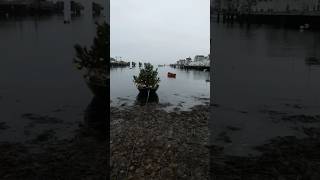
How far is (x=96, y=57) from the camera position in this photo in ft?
25.8

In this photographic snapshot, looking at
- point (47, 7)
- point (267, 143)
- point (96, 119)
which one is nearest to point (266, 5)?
point (267, 143)

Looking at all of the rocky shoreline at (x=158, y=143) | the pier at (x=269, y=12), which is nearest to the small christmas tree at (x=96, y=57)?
the rocky shoreline at (x=158, y=143)

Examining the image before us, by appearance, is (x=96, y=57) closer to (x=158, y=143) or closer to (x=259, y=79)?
(x=158, y=143)

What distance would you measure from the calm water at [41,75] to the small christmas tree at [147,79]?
3.44 metres

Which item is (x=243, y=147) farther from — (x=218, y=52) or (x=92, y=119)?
(x=92, y=119)

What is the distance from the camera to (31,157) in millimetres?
7422

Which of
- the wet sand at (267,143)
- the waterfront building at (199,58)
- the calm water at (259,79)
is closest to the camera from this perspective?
the wet sand at (267,143)

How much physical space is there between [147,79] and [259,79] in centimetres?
370

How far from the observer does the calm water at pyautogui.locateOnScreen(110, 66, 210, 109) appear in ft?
33.1

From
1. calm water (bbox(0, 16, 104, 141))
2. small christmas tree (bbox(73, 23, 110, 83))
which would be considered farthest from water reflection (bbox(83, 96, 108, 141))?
small christmas tree (bbox(73, 23, 110, 83))

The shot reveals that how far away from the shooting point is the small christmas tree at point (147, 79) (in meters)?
11.1

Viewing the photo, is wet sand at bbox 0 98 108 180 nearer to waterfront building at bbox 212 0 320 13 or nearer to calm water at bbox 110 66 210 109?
calm water at bbox 110 66 210 109

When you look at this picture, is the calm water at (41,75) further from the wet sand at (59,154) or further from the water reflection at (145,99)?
the water reflection at (145,99)

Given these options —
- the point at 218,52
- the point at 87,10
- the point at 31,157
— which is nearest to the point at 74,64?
the point at 87,10
